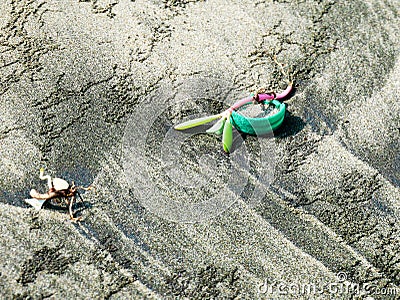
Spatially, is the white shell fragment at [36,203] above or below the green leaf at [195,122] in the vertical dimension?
below

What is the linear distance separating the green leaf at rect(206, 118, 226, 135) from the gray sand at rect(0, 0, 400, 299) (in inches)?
1.0

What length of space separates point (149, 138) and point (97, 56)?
275 mm

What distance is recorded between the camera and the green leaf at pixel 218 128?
4.11ft

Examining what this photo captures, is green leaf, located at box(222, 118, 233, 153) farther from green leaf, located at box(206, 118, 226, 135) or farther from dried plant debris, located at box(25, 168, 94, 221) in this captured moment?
dried plant debris, located at box(25, 168, 94, 221)

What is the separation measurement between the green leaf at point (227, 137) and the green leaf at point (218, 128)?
0.01 metres

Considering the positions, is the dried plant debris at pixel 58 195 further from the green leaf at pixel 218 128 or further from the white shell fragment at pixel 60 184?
the green leaf at pixel 218 128

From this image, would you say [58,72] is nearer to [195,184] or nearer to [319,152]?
[195,184]

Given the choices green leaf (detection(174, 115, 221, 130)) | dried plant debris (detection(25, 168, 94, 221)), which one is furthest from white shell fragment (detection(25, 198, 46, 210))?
green leaf (detection(174, 115, 221, 130))

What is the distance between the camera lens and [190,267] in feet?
3.52

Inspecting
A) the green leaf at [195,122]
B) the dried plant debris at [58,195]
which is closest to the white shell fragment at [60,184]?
the dried plant debris at [58,195]

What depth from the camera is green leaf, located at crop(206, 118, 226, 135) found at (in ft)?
4.11

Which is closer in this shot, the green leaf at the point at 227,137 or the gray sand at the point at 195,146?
the gray sand at the point at 195,146

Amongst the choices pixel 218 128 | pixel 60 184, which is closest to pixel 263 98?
pixel 218 128

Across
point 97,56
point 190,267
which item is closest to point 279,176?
point 190,267
